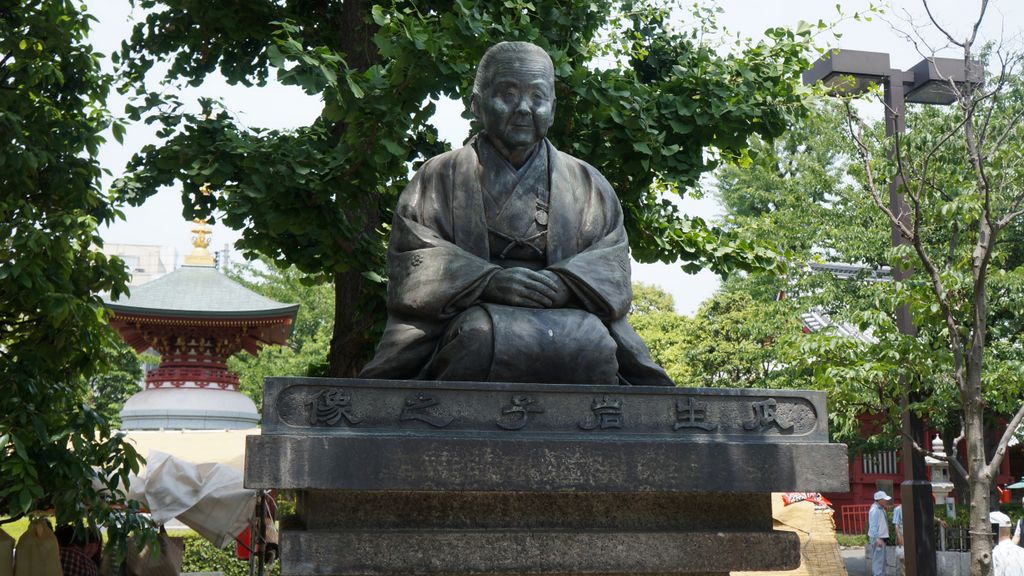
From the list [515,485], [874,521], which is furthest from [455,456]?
[874,521]

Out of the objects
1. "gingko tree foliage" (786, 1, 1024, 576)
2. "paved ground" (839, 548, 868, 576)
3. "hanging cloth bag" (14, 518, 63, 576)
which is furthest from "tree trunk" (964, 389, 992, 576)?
"paved ground" (839, 548, 868, 576)

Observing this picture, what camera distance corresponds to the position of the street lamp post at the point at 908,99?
8938mm

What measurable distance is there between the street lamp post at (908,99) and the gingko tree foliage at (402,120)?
486 millimetres

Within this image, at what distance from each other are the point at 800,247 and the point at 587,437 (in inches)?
732

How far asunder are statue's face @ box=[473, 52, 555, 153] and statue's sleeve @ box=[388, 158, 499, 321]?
13.4 inches

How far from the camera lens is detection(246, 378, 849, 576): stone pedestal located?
3875mm

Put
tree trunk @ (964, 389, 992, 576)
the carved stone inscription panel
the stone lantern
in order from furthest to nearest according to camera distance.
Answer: the stone lantern
tree trunk @ (964, 389, 992, 576)
the carved stone inscription panel

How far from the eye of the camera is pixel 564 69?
7711 mm

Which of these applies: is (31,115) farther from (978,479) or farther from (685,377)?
(685,377)

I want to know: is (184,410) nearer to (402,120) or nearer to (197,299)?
(197,299)

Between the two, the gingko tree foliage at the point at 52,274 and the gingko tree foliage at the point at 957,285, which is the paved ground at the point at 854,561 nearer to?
the gingko tree foliage at the point at 957,285

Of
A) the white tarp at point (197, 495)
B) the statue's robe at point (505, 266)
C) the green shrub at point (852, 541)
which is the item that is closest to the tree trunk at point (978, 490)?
the statue's robe at point (505, 266)

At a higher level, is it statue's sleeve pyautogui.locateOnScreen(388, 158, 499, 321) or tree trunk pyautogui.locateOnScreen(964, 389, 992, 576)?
statue's sleeve pyautogui.locateOnScreen(388, 158, 499, 321)

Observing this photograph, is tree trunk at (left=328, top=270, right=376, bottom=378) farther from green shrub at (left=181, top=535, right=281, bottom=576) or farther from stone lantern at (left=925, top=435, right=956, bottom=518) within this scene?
green shrub at (left=181, top=535, right=281, bottom=576)
